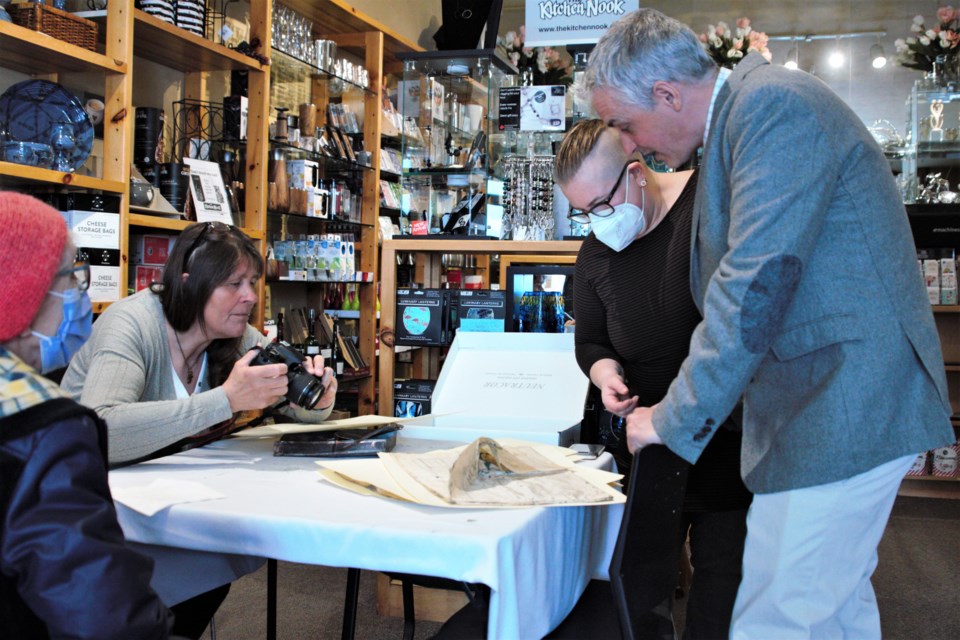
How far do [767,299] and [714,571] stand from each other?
0.73m

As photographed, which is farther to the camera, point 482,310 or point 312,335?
point 312,335

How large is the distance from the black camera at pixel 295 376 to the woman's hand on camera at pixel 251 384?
0.03 meters

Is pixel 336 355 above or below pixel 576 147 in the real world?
below

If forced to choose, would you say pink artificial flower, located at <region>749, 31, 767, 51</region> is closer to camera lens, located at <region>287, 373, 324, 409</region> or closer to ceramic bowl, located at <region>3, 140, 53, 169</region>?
ceramic bowl, located at <region>3, 140, 53, 169</region>

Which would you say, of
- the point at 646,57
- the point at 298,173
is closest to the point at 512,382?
the point at 646,57

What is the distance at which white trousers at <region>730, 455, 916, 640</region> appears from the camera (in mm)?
1199

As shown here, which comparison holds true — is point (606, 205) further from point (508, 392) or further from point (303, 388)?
point (303, 388)

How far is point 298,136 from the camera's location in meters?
4.75

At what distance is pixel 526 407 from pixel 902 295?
103 cm

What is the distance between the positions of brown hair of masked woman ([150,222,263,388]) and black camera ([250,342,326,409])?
1.12ft

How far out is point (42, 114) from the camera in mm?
3100

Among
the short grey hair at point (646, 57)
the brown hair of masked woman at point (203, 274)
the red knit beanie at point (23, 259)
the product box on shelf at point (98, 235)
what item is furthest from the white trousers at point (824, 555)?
the product box on shelf at point (98, 235)

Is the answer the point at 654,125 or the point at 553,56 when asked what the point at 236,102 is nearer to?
the point at 553,56

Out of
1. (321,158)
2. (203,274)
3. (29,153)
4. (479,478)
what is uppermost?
(321,158)
